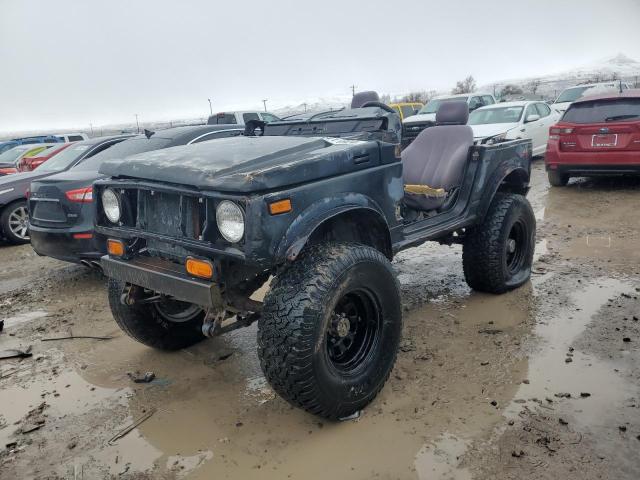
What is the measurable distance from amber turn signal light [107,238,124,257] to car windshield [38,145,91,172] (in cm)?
467

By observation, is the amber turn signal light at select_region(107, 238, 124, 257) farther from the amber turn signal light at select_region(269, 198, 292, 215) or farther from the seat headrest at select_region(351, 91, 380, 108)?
the seat headrest at select_region(351, 91, 380, 108)

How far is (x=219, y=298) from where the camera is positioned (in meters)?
2.71

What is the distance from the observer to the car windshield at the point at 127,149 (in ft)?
20.9

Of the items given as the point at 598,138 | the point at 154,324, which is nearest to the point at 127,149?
the point at 154,324

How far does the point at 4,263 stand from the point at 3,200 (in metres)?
1.19

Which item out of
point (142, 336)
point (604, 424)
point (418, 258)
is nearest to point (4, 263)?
point (142, 336)

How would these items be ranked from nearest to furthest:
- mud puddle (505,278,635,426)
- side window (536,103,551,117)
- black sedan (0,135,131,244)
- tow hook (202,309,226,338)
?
tow hook (202,309,226,338) → mud puddle (505,278,635,426) → black sedan (0,135,131,244) → side window (536,103,551,117)

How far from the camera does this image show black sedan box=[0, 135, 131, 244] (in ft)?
24.9

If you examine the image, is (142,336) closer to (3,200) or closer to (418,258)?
(418,258)

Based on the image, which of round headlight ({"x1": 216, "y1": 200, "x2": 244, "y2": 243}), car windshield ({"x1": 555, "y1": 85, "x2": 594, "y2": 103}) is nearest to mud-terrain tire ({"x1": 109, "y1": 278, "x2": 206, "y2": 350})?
round headlight ({"x1": 216, "y1": 200, "x2": 244, "y2": 243})

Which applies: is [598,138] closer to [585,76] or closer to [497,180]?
[497,180]

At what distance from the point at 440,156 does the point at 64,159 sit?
560 centimetres

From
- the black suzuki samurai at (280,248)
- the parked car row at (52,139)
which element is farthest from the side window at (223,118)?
the black suzuki samurai at (280,248)

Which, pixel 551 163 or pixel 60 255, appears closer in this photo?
pixel 60 255
